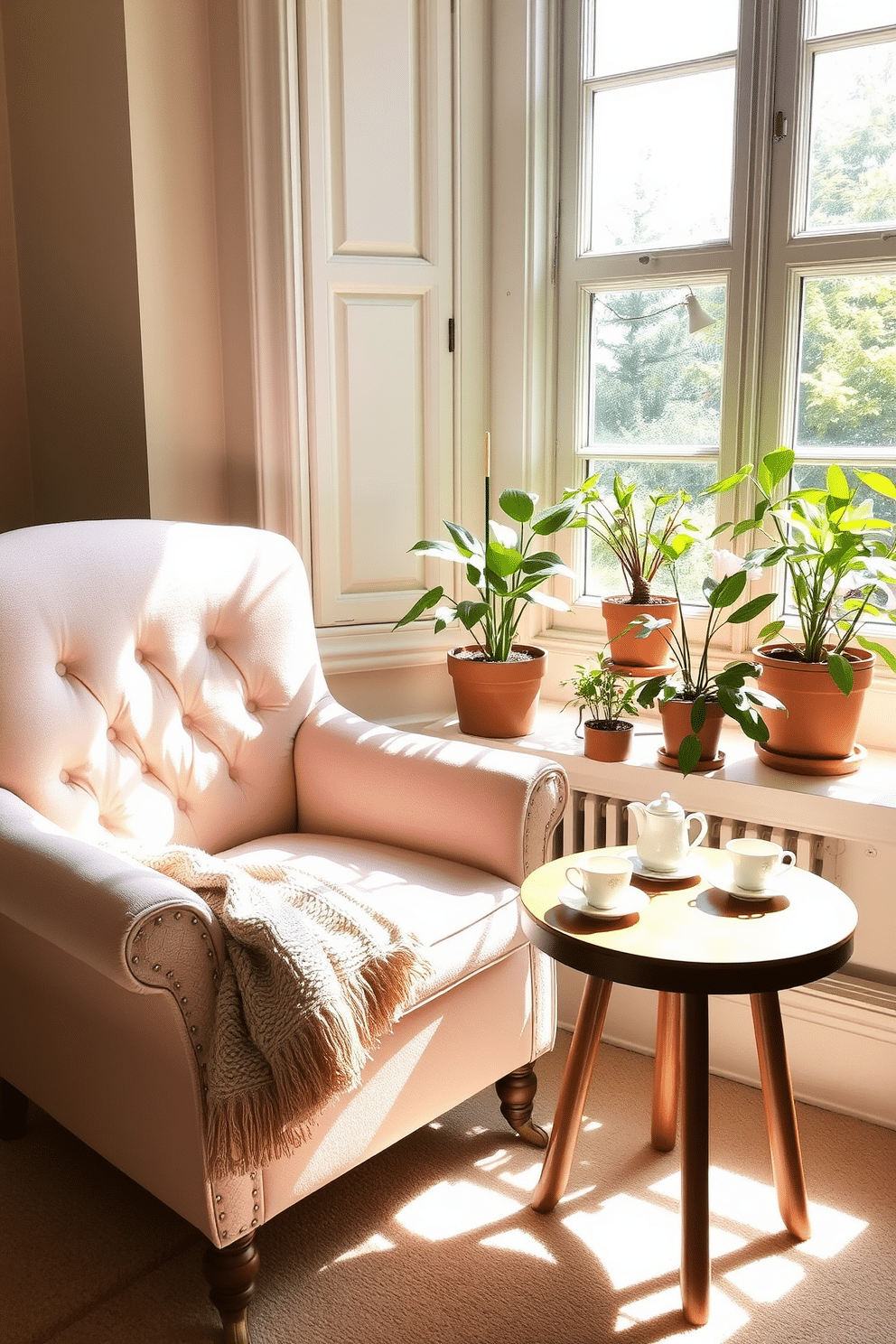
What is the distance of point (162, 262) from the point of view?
91.7 inches

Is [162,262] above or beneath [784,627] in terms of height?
above

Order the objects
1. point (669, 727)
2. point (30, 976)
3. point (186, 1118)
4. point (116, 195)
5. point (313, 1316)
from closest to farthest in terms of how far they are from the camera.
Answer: point (186, 1118)
point (313, 1316)
point (30, 976)
point (669, 727)
point (116, 195)

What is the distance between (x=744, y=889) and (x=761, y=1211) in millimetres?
545

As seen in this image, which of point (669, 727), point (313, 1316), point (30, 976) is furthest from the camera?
point (669, 727)

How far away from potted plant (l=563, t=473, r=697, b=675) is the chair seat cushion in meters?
0.68

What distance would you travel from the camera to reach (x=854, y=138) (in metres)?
2.19

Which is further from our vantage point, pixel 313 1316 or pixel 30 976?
pixel 30 976

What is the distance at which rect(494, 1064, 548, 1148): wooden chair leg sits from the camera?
192 cm

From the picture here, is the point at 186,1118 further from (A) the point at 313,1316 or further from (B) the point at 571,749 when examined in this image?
(B) the point at 571,749

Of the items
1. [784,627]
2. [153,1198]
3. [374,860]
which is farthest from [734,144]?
[153,1198]

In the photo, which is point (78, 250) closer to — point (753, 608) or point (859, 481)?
point (753, 608)

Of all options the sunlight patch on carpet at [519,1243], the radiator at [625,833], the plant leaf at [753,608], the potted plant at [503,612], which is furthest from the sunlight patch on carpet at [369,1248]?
the plant leaf at [753,608]

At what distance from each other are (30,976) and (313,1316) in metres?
0.62

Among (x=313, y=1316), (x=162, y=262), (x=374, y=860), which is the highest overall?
(x=162, y=262)
